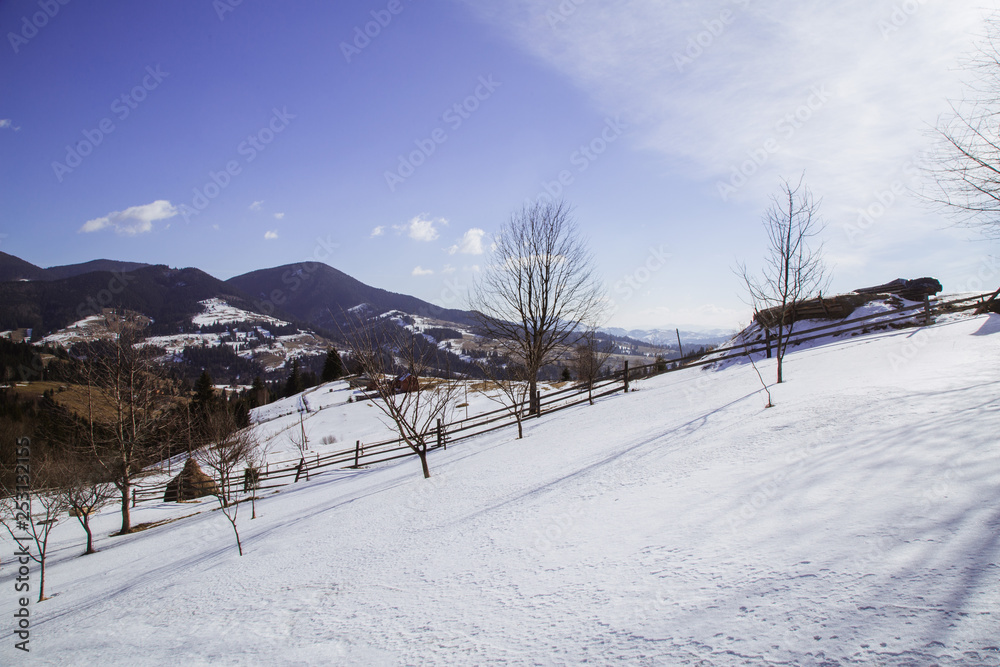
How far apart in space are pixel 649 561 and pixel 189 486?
25608 millimetres

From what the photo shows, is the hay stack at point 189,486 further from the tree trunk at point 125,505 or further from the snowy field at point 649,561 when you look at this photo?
the snowy field at point 649,561

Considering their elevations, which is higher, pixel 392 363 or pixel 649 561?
pixel 392 363

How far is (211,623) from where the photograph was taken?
5.61m

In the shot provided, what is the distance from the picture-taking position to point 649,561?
4324 mm

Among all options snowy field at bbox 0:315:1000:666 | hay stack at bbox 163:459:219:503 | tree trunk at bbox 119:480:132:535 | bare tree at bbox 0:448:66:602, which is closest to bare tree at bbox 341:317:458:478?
snowy field at bbox 0:315:1000:666

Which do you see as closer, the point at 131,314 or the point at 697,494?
the point at 697,494

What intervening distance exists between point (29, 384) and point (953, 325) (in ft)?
391

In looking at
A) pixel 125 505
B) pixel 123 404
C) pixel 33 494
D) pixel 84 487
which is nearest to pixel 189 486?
pixel 125 505

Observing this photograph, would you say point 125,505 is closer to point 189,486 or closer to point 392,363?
point 189,486

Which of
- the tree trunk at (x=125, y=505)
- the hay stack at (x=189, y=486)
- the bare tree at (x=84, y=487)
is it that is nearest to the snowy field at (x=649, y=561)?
the bare tree at (x=84, y=487)

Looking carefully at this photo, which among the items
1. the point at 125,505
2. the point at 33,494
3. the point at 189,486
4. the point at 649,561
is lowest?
the point at 189,486

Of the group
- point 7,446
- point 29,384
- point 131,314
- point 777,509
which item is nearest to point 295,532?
point 777,509

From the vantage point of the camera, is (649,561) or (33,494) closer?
(649,561)

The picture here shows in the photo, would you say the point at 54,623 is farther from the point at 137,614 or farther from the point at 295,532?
the point at 295,532
